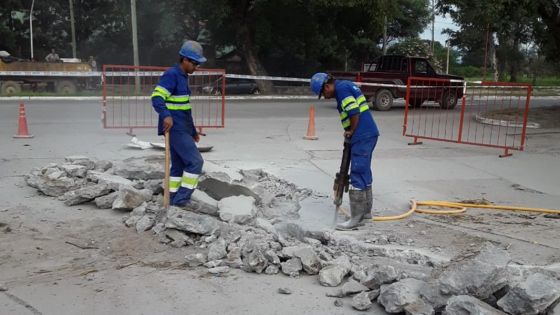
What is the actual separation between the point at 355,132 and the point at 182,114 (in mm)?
1875

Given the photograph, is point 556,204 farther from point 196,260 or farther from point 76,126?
point 76,126

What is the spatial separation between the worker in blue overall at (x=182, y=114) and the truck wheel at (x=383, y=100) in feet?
48.2

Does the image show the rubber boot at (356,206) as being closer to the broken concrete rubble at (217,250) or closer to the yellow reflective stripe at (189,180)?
the broken concrete rubble at (217,250)

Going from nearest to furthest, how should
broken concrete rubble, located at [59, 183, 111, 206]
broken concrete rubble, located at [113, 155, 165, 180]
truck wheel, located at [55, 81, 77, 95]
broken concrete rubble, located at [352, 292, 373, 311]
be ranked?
broken concrete rubble, located at [352, 292, 373, 311] → broken concrete rubble, located at [59, 183, 111, 206] → broken concrete rubble, located at [113, 155, 165, 180] → truck wheel, located at [55, 81, 77, 95]

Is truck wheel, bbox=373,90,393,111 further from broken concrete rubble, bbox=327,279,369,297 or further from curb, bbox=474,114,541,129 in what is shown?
broken concrete rubble, bbox=327,279,369,297

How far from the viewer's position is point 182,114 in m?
6.16

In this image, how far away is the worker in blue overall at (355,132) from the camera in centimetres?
599

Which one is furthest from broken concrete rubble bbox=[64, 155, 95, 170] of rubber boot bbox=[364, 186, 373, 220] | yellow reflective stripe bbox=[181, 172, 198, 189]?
rubber boot bbox=[364, 186, 373, 220]

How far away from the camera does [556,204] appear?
7.38 metres

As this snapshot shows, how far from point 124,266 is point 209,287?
0.84 meters

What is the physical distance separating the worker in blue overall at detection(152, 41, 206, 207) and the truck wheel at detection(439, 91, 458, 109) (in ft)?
52.4

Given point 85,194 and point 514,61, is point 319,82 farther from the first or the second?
point 514,61

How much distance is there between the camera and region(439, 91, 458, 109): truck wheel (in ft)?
67.8

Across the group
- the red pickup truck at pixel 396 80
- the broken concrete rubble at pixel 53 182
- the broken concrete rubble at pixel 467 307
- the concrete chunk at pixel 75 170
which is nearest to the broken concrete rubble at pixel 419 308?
the broken concrete rubble at pixel 467 307
